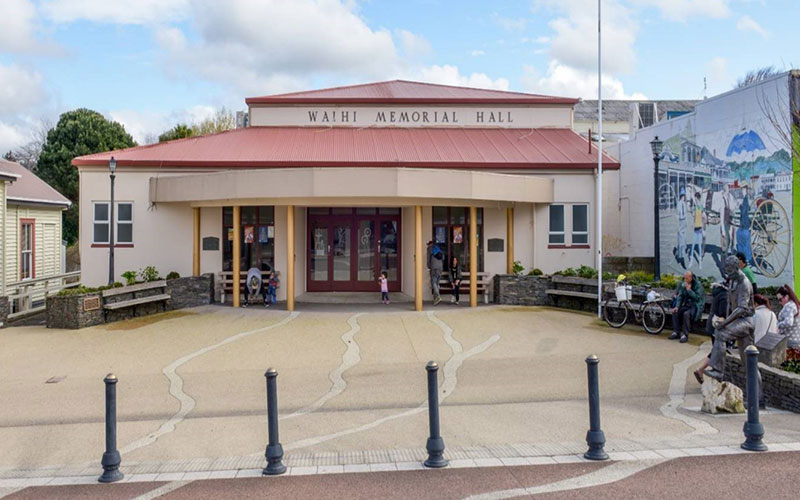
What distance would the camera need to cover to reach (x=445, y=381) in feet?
35.3

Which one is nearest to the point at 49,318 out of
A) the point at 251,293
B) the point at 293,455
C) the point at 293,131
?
the point at 251,293

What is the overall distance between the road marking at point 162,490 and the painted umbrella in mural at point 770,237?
14.2 m

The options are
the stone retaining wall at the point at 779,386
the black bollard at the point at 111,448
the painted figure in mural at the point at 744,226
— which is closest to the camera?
the black bollard at the point at 111,448

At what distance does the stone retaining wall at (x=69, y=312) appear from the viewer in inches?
650

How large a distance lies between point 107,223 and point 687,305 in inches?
661

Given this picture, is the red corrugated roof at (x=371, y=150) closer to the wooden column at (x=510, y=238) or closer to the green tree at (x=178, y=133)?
the wooden column at (x=510, y=238)

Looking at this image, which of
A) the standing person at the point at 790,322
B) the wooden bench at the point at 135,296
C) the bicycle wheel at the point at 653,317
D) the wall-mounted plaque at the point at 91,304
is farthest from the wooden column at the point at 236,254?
the standing person at the point at 790,322

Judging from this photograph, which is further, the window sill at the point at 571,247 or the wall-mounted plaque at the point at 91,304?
the window sill at the point at 571,247

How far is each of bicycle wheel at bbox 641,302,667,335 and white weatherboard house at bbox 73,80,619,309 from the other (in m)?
A: 5.24

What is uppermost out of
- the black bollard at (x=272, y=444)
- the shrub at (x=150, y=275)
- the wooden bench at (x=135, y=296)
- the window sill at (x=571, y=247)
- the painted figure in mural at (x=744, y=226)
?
the painted figure in mural at (x=744, y=226)

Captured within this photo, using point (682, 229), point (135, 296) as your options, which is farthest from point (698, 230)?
point (135, 296)

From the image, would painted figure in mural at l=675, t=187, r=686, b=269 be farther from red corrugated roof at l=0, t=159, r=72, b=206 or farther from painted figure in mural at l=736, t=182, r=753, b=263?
red corrugated roof at l=0, t=159, r=72, b=206

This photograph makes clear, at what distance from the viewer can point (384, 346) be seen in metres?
13.9

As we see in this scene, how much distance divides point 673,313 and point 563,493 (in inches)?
386
